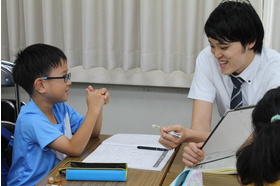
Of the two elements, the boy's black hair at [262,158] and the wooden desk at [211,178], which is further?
the wooden desk at [211,178]

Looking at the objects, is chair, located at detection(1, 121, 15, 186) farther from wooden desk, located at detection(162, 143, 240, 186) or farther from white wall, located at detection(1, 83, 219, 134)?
white wall, located at detection(1, 83, 219, 134)

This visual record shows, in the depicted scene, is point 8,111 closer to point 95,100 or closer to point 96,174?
point 95,100

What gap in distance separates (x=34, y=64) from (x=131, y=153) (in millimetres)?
543

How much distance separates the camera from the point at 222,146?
4.34ft

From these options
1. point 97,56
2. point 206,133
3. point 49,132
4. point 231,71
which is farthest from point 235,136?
point 97,56

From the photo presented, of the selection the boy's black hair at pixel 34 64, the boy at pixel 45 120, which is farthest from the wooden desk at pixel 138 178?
the boy's black hair at pixel 34 64

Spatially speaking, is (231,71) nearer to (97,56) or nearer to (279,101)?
(279,101)

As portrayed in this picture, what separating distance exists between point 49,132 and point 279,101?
0.84 meters

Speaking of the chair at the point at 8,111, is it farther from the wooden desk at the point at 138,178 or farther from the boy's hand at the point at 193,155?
the boy's hand at the point at 193,155

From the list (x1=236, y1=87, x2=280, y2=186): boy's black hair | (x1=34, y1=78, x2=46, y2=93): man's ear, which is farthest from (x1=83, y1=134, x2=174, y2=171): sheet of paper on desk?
(x1=236, y1=87, x2=280, y2=186): boy's black hair

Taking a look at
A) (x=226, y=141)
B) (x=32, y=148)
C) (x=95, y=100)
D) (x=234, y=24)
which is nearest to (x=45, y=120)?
(x=32, y=148)

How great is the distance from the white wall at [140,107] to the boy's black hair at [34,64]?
1095 millimetres

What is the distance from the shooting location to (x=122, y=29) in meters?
2.47

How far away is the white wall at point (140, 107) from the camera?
2.61m
